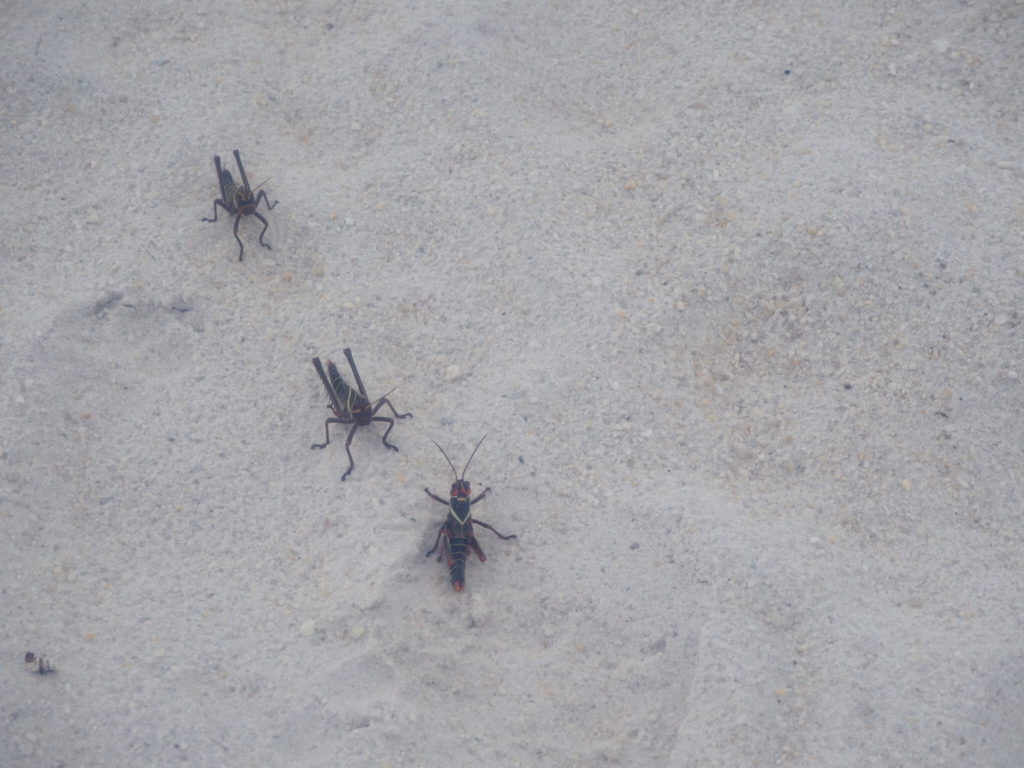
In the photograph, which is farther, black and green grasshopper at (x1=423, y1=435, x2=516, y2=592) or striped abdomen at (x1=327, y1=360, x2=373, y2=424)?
striped abdomen at (x1=327, y1=360, x2=373, y2=424)

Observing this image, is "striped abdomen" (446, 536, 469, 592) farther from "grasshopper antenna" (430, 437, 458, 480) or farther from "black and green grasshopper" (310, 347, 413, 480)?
"black and green grasshopper" (310, 347, 413, 480)

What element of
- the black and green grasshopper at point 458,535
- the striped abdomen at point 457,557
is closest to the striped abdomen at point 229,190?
the black and green grasshopper at point 458,535

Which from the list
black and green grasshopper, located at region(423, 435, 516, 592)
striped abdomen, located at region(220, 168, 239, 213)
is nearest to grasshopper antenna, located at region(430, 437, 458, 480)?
black and green grasshopper, located at region(423, 435, 516, 592)

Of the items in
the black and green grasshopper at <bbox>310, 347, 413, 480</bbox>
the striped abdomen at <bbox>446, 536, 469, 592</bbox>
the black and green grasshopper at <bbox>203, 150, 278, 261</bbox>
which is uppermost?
the black and green grasshopper at <bbox>203, 150, 278, 261</bbox>

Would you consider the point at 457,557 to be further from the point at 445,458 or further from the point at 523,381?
the point at 523,381

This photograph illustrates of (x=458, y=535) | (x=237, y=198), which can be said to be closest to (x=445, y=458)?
(x=458, y=535)

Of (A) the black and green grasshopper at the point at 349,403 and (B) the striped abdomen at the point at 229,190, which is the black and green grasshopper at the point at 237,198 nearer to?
(B) the striped abdomen at the point at 229,190

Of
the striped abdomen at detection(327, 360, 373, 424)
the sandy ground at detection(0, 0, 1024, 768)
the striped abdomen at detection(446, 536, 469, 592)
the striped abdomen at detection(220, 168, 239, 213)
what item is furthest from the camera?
the striped abdomen at detection(220, 168, 239, 213)

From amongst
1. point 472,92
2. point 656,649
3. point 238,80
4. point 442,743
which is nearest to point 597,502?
point 656,649
